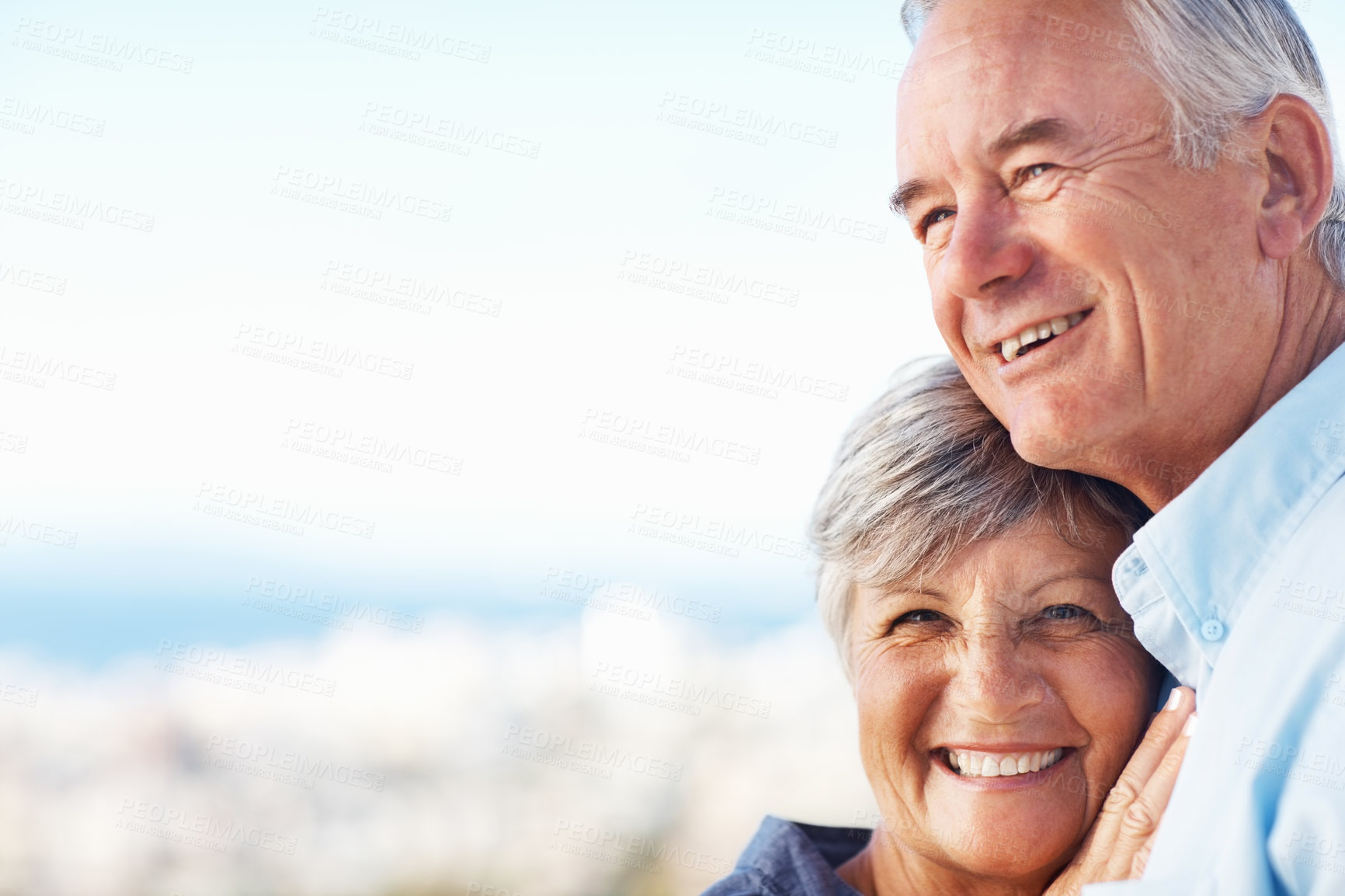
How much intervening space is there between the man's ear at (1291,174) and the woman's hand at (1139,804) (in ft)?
2.54

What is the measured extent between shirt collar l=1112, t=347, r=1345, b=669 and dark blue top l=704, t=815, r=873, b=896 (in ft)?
3.19

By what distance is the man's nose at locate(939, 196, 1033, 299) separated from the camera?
169cm

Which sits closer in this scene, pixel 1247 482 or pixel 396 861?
pixel 1247 482

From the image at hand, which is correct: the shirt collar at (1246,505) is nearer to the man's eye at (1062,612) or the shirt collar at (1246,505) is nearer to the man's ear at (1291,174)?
the man's ear at (1291,174)

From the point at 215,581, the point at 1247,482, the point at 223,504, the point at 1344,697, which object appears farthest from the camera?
the point at 215,581

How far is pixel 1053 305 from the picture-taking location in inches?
65.2

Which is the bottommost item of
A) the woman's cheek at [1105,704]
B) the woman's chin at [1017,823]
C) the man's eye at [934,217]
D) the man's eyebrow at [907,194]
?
the woman's chin at [1017,823]

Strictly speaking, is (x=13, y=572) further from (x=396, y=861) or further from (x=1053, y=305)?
(x=1053, y=305)

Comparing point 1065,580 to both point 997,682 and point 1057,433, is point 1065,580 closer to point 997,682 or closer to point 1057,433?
point 997,682

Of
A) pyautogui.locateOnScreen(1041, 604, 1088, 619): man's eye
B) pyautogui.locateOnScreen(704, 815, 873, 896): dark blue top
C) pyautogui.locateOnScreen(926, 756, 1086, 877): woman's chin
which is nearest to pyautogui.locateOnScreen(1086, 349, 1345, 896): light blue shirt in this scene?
pyautogui.locateOnScreen(1041, 604, 1088, 619): man's eye

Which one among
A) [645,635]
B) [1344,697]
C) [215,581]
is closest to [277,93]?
[215,581]

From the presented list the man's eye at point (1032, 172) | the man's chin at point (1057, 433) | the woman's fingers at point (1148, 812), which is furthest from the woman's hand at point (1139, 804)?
the man's eye at point (1032, 172)

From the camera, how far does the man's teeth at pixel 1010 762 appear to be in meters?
1.97

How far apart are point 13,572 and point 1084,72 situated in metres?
15.7
